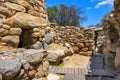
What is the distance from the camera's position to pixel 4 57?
227 centimetres

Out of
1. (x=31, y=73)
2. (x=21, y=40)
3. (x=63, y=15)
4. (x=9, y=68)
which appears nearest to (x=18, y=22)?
(x=21, y=40)

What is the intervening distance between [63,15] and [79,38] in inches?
373

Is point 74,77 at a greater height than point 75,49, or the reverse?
point 75,49

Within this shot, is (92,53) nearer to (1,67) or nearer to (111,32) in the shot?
(111,32)

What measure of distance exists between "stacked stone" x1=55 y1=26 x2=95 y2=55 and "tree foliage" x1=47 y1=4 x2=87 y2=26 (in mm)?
8584

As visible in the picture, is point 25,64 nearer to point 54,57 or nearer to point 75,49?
point 54,57

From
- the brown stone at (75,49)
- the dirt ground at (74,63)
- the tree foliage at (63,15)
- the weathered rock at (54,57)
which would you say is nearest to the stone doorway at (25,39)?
the weathered rock at (54,57)

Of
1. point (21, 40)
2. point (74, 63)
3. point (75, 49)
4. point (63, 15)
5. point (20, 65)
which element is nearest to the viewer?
point (20, 65)

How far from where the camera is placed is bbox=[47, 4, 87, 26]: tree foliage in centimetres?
1777

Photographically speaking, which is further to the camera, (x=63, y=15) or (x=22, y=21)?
(x=63, y=15)

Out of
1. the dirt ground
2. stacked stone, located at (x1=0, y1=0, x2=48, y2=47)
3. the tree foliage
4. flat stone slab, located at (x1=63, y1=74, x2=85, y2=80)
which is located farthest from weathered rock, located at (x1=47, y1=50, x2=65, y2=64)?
the tree foliage

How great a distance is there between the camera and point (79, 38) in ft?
29.3

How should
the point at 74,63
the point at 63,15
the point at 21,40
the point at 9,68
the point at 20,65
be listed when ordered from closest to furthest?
the point at 9,68
the point at 20,65
the point at 21,40
the point at 74,63
the point at 63,15

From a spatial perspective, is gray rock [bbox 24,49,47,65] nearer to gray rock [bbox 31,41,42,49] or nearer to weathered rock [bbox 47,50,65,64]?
gray rock [bbox 31,41,42,49]
